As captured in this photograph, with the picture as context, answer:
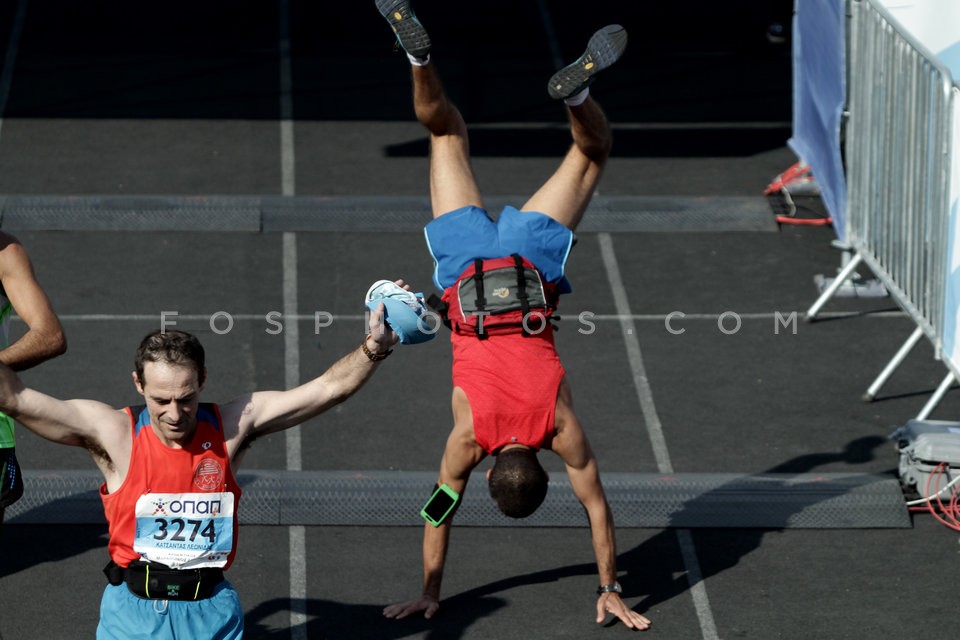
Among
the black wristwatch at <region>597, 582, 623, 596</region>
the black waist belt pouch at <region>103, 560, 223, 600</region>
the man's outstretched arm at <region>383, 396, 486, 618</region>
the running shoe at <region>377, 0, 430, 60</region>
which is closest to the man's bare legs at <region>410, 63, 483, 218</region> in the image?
the running shoe at <region>377, 0, 430, 60</region>

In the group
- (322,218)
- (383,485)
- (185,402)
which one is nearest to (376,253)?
(322,218)

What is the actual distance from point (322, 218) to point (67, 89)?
4.08 meters

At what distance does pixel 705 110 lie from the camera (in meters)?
15.0

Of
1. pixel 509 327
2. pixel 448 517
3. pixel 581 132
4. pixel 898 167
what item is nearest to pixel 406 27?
pixel 581 132

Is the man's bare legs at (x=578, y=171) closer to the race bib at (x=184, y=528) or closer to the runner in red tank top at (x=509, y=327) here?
the runner in red tank top at (x=509, y=327)

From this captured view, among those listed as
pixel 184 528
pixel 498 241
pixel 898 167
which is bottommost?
pixel 184 528

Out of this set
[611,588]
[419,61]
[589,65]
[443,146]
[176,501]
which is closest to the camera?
[176,501]

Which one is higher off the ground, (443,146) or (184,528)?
(443,146)

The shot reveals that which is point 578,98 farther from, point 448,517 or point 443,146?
point 448,517

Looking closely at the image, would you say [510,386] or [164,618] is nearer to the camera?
[164,618]

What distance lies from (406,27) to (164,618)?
11.7 feet

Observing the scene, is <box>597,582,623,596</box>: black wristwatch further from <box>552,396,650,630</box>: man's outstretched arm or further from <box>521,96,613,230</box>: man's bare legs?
<box>521,96,613,230</box>: man's bare legs

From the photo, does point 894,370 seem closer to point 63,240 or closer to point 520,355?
point 520,355

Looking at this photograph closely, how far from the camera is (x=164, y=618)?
→ 18.8 ft
